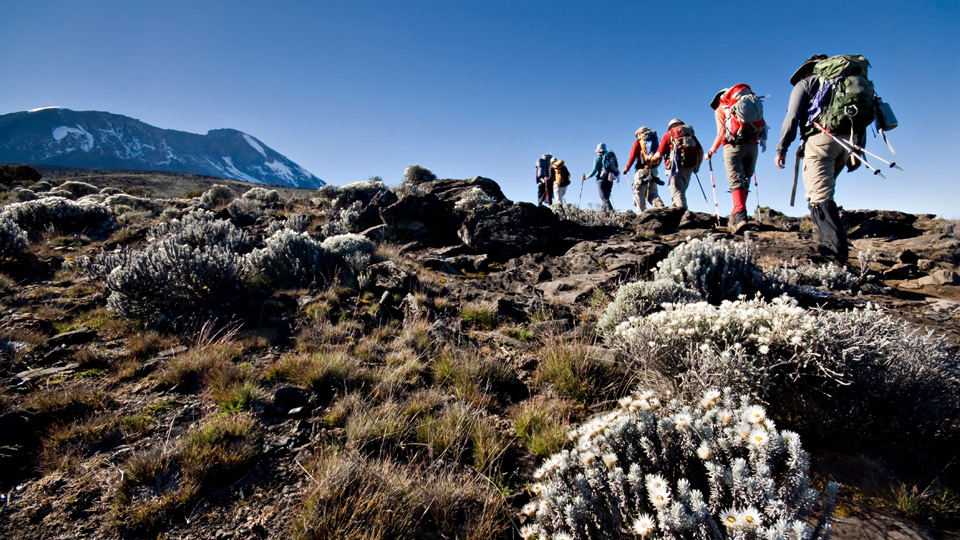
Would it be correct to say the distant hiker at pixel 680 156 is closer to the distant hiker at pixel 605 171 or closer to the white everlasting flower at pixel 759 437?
the distant hiker at pixel 605 171

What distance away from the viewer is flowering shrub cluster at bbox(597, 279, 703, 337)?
3.82 metres

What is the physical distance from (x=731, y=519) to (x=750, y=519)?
60mm

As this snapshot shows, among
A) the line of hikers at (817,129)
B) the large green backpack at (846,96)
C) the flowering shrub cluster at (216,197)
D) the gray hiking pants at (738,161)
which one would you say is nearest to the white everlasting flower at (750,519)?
the line of hikers at (817,129)

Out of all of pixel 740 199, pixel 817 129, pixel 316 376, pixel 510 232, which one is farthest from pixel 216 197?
pixel 817 129

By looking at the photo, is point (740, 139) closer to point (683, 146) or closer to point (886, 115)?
point (886, 115)

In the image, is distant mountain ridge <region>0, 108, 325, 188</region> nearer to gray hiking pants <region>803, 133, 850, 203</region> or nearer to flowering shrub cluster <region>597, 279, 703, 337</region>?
gray hiking pants <region>803, 133, 850, 203</region>

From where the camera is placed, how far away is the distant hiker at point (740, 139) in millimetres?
7645

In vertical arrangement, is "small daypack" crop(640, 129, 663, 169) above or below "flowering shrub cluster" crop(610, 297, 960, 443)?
above

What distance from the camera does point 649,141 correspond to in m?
12.0

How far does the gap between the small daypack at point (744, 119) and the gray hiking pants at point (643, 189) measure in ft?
13.9

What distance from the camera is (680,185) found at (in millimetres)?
10859

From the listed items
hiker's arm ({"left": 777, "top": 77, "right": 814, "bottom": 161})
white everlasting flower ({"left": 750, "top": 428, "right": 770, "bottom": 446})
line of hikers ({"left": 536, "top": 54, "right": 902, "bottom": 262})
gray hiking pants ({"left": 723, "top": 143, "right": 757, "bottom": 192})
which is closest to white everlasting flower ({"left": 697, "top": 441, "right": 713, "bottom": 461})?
white everlasting flower ({"left": 750, "top": 428, "right": 770, "bottom": 446})

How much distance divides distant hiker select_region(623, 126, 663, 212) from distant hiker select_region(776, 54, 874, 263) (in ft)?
17.9

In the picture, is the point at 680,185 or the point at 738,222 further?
the point at 680,185
